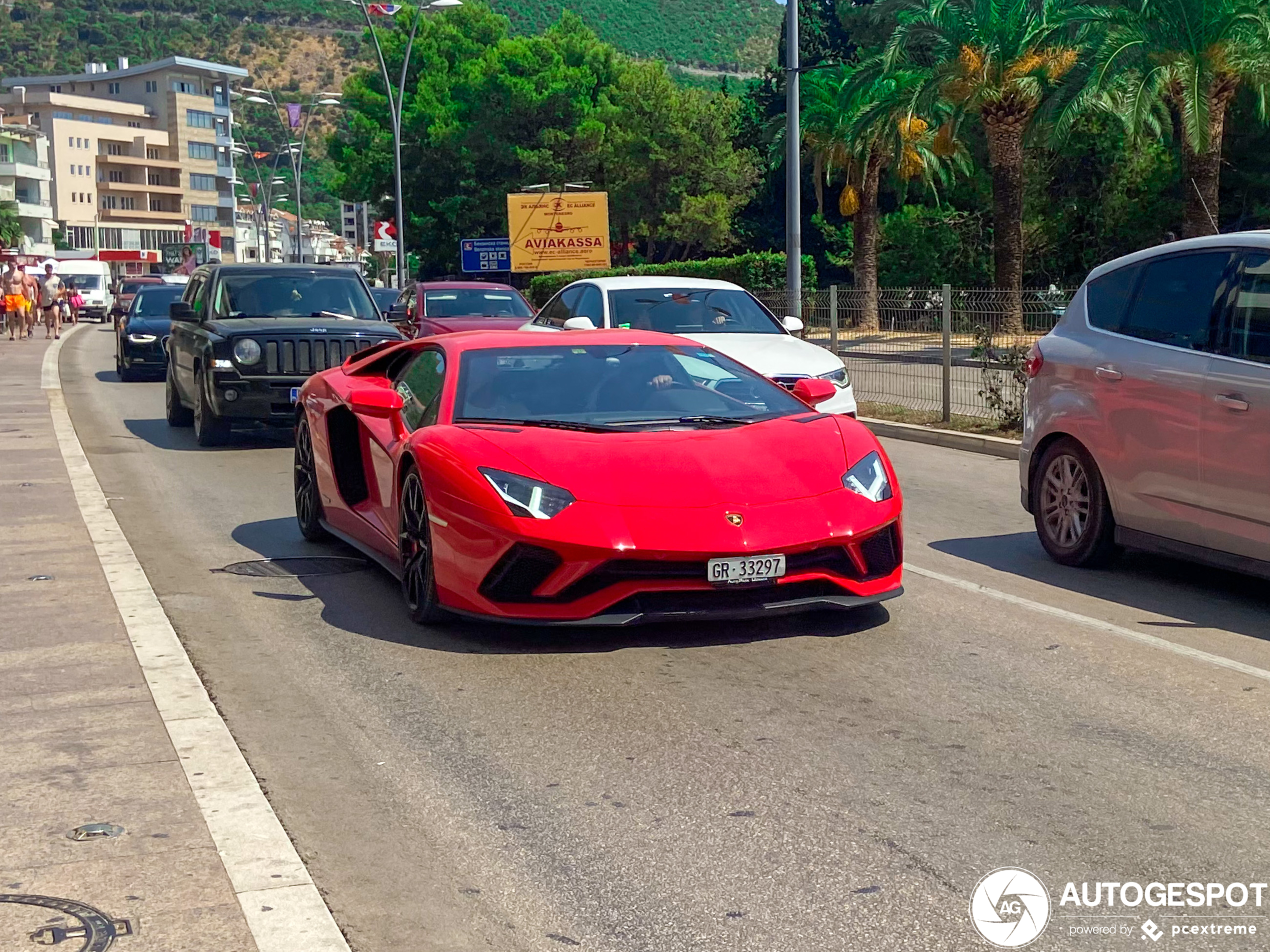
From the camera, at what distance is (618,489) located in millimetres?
6699

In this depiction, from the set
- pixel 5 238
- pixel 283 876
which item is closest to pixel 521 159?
pixel 5 238

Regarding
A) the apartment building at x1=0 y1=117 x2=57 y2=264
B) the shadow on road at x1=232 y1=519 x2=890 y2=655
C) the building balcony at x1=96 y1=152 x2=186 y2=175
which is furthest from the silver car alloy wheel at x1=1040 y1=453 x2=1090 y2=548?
the building balcony at x1=96 y1=152 x2=186 y2=175

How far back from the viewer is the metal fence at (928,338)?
15914mm

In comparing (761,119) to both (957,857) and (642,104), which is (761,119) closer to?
(642,104)

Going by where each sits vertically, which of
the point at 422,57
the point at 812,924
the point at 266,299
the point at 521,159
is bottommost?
the point at 812,924

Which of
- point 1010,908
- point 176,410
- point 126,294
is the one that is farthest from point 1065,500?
point 126,294

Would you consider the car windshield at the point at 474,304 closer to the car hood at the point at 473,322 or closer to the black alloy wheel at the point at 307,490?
the car hood at the point at 473,322

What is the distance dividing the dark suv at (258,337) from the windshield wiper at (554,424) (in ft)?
26.1

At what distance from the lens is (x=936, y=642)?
699cm

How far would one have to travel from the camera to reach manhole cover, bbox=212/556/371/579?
8.80 m

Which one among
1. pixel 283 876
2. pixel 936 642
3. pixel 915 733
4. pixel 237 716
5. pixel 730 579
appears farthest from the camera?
pixel 936 642

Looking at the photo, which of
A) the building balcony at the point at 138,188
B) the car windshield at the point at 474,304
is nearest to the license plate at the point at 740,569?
the car windshield at the point at 474,304

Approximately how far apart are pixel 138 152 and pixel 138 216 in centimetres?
610

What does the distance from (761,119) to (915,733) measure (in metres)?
63.1
